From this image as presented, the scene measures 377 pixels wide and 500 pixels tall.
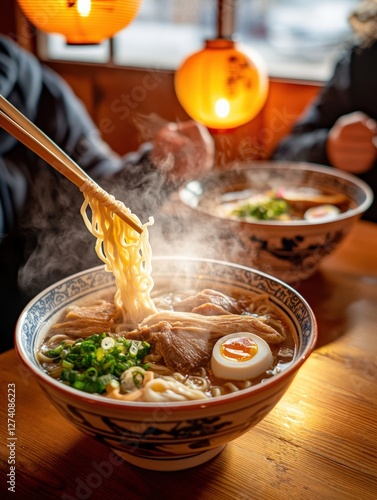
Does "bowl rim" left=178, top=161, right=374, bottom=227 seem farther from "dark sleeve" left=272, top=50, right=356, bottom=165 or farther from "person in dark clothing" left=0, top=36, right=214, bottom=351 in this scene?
"dark sleeve" left=272, top=50, right=356, bottom=165

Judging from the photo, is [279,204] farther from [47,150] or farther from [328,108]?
[328,108]

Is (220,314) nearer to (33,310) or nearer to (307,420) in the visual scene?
(307,420)

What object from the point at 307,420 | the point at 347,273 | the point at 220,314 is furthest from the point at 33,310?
the point at 347,273

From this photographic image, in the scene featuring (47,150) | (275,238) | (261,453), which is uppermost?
(47,150)

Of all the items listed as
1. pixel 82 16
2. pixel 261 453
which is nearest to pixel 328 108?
pixel 82 16

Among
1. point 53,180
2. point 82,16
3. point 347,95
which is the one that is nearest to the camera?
point 82,16

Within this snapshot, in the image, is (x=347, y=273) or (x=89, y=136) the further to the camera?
(x=89, y=136)
